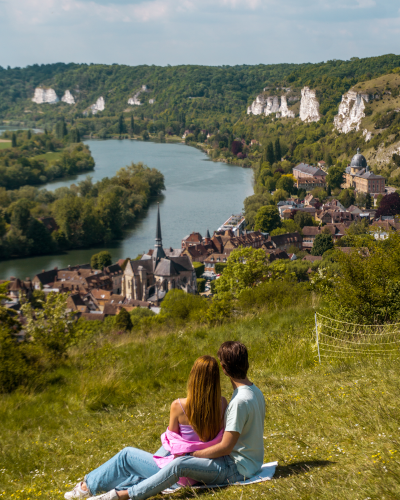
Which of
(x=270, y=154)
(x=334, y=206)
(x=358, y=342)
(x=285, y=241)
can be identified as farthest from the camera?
(x=270, y=154)

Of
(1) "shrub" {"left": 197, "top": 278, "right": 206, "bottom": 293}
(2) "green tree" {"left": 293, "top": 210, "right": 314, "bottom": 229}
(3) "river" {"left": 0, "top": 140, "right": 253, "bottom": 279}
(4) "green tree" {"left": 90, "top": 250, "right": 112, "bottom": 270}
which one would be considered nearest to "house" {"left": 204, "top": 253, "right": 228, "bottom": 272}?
(3) "river" {"left": 0, "top": 140, "right": 253, "bottom": 279}

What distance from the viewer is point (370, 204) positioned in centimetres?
4762

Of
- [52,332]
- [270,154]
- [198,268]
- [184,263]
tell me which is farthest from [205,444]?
[270,154]

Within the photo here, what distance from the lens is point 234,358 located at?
2557mm

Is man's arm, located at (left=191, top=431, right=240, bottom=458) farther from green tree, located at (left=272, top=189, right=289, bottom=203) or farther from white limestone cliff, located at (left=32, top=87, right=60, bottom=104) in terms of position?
white limestone cliff, located at (left=32, top=87, right=60, bottom=104)

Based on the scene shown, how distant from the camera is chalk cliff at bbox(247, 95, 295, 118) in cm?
10675

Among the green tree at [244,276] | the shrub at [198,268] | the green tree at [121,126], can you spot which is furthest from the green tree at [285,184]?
the green tree at [121,126]

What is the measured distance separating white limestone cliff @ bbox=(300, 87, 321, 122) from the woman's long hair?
303 feet

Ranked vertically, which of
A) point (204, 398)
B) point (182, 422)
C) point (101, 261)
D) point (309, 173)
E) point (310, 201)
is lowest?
point (101, 261)

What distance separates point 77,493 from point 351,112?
256ft

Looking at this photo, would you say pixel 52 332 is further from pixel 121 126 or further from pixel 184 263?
pixel 121 126

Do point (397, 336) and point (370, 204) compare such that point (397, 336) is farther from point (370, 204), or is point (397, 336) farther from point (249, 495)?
point (370, 204)

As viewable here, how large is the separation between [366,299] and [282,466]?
3.66 metres

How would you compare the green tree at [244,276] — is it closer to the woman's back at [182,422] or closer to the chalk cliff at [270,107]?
the woman's back at [182,422]
